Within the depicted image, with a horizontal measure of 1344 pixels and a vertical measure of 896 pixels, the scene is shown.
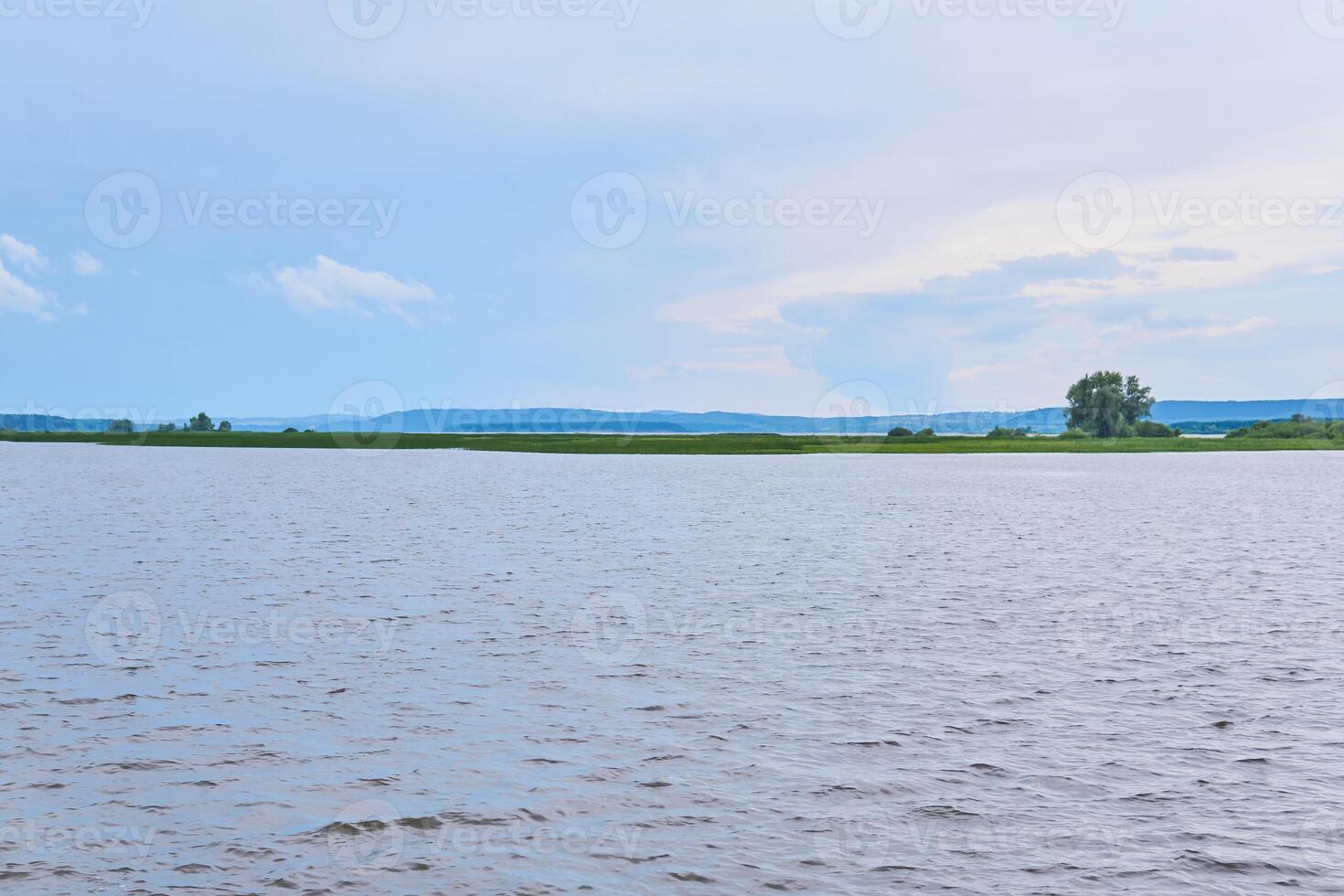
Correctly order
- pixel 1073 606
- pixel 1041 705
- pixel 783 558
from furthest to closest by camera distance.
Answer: pixel 783 558, pixel 1073 606, pixel 1041 705

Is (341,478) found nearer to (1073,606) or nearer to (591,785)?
(1073,606)

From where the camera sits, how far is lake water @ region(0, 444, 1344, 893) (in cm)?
1366

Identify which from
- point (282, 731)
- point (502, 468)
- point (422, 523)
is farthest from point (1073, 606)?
point (502, 468)

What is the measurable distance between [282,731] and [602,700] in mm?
6458

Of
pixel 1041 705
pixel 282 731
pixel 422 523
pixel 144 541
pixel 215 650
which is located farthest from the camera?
pixel 422 523

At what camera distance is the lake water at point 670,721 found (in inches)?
538

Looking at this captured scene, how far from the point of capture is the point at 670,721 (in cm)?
2019

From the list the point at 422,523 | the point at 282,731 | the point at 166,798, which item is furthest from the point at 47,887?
the point at 422,523

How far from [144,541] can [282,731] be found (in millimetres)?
40917

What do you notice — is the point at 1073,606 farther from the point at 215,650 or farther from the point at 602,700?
the point at 215,650

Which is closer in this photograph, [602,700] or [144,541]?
[602,700]

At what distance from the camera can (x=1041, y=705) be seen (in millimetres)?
21109

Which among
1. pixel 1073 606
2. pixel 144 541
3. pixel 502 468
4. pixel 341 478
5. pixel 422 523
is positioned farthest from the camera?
pixel 502 468

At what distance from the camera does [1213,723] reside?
1970 cm
